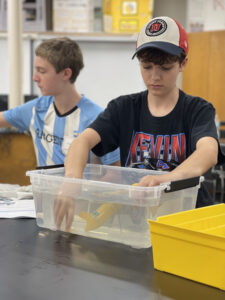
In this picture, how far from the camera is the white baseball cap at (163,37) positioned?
106 cm

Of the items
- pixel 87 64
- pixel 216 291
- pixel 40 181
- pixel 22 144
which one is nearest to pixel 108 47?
pixel 87 64

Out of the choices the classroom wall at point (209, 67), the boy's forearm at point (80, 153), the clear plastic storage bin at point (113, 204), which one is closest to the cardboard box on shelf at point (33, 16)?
the classroom wall at point (209, 67)

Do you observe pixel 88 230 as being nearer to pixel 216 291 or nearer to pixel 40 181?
pixel 40 181

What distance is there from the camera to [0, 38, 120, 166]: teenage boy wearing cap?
172cm

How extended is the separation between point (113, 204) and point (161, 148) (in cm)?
38

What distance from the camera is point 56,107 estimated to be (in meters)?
1.78

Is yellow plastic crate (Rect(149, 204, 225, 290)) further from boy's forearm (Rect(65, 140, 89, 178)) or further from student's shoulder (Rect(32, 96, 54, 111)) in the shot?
student's shoulder (Rect(32, 96, 54, 111))

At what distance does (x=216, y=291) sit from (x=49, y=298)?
0.25 m

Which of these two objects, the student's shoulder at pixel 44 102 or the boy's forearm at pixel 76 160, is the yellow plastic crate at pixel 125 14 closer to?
the student's shoulder at pixel 44 102

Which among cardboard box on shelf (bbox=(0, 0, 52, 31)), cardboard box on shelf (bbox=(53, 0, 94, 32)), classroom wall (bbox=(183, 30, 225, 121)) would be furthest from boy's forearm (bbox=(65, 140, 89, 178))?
classroom wall (bbox=(183, 30, 225, 121))

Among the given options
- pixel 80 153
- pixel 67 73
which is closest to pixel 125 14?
pixel 67 73

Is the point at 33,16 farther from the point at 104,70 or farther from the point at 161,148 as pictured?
the point at 161,148

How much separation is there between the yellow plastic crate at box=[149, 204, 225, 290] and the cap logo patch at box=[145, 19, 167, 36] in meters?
0.51

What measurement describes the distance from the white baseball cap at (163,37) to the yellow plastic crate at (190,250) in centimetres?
Answer: 48
